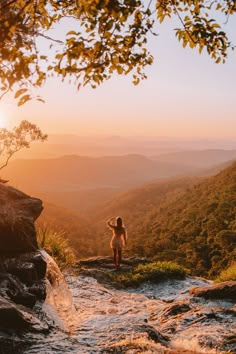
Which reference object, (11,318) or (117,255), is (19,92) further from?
(117,255)

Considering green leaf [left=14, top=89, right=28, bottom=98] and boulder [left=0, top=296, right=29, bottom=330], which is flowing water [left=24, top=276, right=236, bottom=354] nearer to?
boulder [left=0, top=296, right=29, bottom=330]

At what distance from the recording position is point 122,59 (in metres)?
7.00

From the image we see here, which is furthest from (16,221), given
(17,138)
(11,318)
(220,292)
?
(17,138)

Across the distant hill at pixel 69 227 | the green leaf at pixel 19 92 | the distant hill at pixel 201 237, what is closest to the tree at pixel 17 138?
the distant hill at pixel 201 237

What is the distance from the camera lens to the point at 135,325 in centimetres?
978

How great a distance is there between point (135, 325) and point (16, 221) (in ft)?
16.5

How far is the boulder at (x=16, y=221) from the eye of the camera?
480 inches

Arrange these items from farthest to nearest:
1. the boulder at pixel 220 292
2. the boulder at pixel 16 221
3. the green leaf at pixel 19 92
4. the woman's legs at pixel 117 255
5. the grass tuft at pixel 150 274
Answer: the woman's legs at pixel 117 255, the grass tuft at pixel 150 274, the boulder at pixel 220 292, the boulder at pixel 16 221, the green leaf at pixel 19 92

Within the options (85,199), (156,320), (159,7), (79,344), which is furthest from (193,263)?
(85,199)

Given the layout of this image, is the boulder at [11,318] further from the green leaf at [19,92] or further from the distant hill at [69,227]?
the distant hill at [69,227]

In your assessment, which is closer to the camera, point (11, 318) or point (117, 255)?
point (11, 318)

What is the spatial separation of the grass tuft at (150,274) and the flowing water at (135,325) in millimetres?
1652

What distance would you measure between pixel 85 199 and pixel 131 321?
188m

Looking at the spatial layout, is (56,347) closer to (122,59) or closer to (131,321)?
(131,321)
